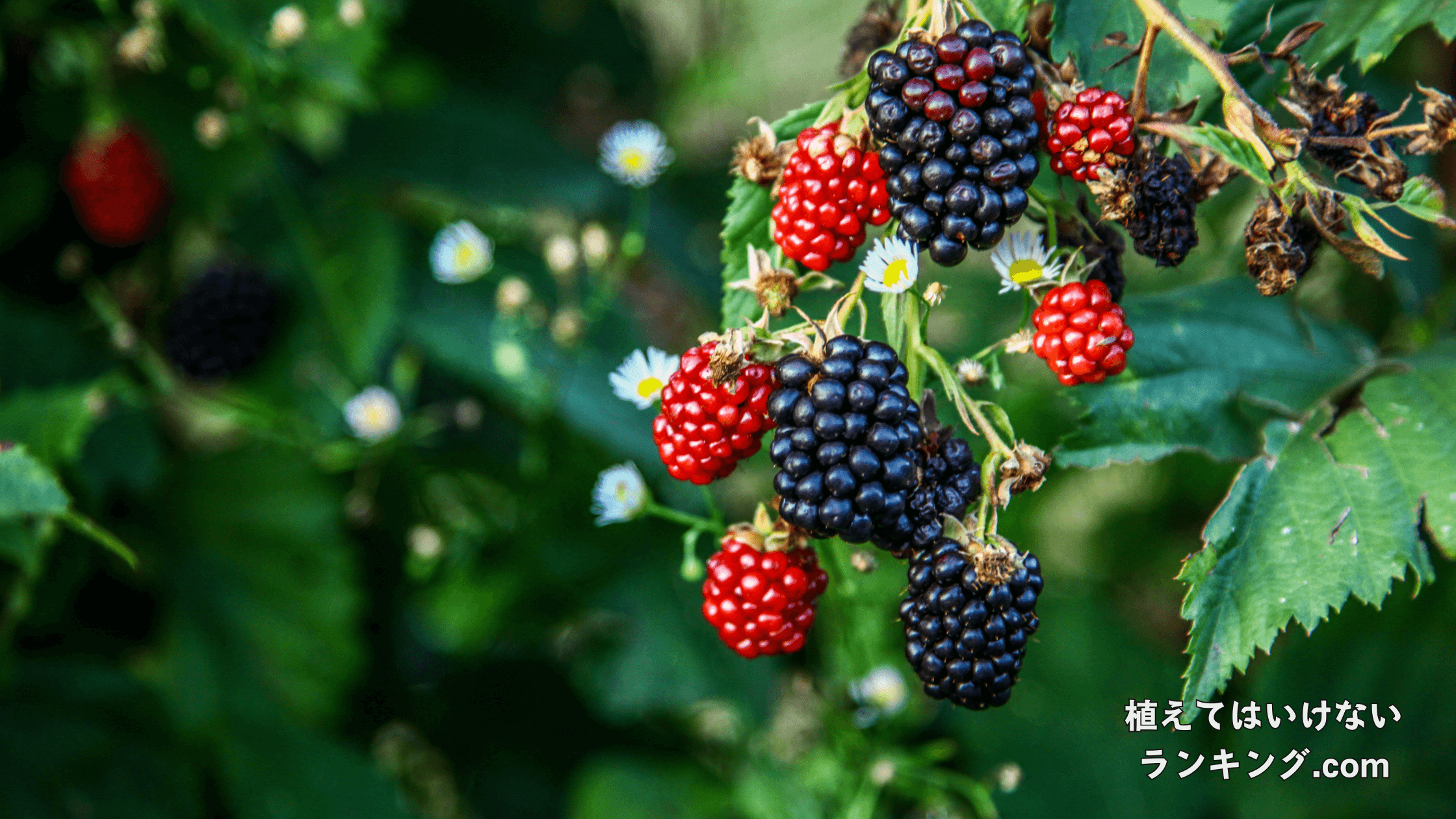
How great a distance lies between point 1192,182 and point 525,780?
1.51 metres

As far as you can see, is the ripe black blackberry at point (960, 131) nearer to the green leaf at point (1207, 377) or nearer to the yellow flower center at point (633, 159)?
the green leaf at point (1207, 377)

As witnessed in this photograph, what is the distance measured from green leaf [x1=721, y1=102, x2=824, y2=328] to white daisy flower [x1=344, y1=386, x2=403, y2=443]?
78 centimetres

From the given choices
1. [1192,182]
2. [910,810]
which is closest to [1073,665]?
[910,810]

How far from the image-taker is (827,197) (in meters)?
0.66

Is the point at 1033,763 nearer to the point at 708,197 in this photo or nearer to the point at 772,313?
the point at 772,313

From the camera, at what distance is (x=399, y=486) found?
149cm

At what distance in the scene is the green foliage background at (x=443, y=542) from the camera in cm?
127

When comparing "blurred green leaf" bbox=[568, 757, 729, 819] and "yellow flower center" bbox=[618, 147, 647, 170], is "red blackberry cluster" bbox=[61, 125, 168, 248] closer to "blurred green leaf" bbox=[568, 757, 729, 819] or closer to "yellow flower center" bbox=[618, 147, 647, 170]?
"yellow flower center" bbox=[618, 147, 647, 170]

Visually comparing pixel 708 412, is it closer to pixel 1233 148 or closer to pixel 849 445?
pixel 849 445

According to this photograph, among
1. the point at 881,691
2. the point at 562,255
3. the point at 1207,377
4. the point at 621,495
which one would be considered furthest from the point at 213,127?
the point at 1207,377

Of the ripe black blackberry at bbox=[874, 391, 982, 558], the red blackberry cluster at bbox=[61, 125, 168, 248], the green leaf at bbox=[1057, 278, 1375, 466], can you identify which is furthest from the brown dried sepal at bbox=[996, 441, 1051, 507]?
the red blackberry cluster at bbox=[61, 125, 168, 248]

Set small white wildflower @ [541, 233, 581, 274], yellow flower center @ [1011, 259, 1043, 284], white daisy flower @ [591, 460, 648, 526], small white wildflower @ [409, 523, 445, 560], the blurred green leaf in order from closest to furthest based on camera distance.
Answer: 1. yellow flower center @ [1011, 259, 1043, 284]
2. white daisy flower @ [591, 460, 648, 526]
3. small white wildflower @ [541, 233, 581, 274]
4. small white wildflower @ [409, 523, 445, 560]
5. the blurred green leaf

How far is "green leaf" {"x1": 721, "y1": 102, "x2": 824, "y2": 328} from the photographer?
2.40 ft

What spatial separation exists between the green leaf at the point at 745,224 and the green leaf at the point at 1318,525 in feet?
1.37
